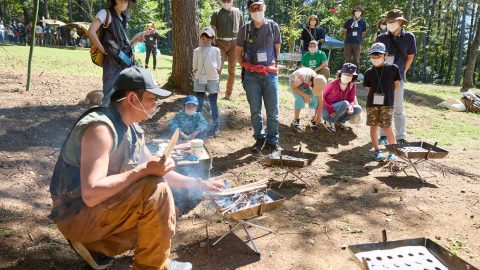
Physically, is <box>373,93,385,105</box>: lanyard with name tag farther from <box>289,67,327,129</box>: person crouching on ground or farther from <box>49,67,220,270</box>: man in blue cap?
<box>49,67,220,270</box>: man in blue cap

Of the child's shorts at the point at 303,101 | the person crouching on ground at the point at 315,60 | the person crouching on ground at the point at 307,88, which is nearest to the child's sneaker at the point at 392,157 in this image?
the person crouching on ground at the point at 307,88

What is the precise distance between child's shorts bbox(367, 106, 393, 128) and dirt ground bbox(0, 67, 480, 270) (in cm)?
63

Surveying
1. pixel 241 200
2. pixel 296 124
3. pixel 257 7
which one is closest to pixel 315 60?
pixel 296 124

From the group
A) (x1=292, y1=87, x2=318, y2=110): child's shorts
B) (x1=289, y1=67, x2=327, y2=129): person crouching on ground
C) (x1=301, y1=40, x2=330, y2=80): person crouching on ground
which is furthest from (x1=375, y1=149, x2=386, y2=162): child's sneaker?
(x1=301, y1=40, x2=330, y2=80): person crouching on ground

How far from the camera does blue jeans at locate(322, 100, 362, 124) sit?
6719 mm

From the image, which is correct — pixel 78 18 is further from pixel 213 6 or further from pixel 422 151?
pixel 422 151

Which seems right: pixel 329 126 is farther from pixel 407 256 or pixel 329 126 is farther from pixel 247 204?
pixel 407 256

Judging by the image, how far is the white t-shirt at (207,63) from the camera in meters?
6.06

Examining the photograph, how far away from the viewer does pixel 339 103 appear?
6.77m

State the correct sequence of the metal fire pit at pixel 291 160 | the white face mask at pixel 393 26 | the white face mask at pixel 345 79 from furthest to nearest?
the white face mask at pixel 345 79, the white face mask at pixel 393 26, the metal fire pit at pixel 291 160

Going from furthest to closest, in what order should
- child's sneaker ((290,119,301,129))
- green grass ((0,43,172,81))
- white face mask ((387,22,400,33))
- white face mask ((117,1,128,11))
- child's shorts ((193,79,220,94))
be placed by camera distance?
1. green grass ((0,43,172,81))
2. child's sneaker ((290,119,301,129))
3. child's shorts ((193,79,220,94))
4. white face mask ((387,22,400,33))
5. white face mask ((117,1,128,11))

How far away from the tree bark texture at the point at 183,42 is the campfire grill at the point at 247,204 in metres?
4.23

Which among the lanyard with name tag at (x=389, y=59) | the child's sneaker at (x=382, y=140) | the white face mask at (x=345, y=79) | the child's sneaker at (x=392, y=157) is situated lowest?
the child's sneaker at (x=392, y=157)

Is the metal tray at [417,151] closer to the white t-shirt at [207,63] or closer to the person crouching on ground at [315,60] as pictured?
the white t-shirt at [207,63]
